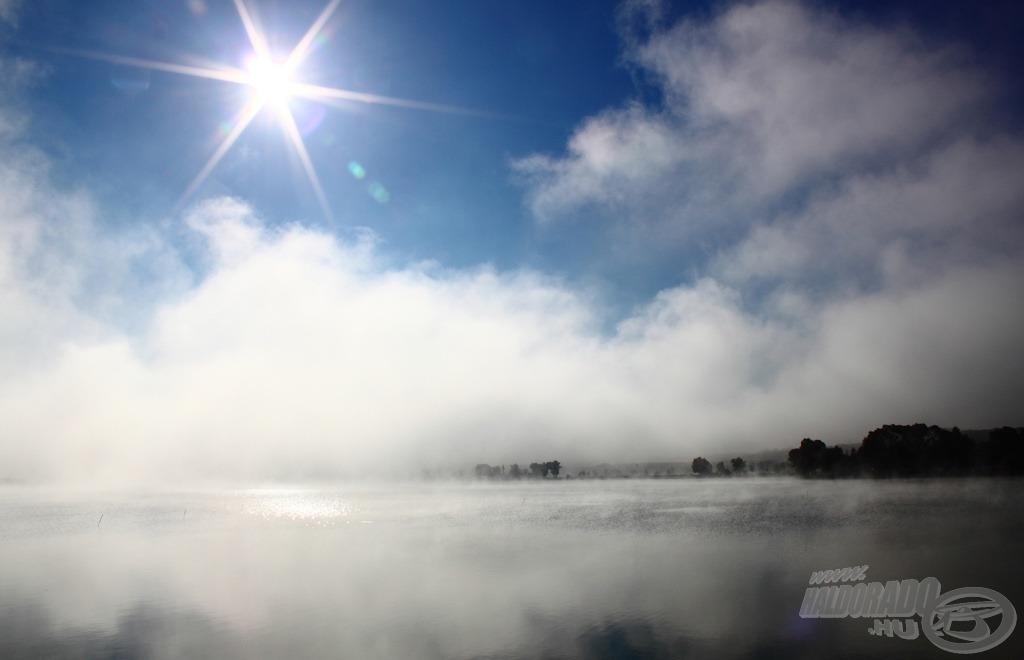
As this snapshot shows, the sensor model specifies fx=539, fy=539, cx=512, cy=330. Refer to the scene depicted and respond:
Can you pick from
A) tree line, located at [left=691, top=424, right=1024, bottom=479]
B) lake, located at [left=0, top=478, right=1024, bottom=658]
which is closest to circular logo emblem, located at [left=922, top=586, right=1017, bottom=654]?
lake, located at [left=0, top=478, right=1024, bottom=658]

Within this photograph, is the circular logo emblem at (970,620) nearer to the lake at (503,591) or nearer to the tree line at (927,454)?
the lake at (503,591)

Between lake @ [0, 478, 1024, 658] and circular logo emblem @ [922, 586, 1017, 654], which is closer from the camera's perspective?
circular logo emblem @ [922, 586, 1017, 654]

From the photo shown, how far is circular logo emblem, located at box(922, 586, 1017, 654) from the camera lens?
21.4 metres

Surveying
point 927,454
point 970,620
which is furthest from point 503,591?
point 927,454

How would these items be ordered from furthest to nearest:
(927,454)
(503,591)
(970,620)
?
(927,454) < (503,591) < (970,620)

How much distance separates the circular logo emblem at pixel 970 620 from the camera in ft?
70.1

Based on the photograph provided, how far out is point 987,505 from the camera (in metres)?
78.9

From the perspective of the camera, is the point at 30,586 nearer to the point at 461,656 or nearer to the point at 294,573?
the point at 294,573

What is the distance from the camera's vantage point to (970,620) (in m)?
24.0

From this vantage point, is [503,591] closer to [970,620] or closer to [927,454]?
[970,620]

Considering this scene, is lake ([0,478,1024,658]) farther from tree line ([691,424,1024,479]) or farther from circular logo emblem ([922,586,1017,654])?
tree line ([691,424,1024,479])

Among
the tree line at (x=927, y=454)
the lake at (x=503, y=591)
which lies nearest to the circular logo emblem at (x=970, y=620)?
the lake at (x=503, y=591)

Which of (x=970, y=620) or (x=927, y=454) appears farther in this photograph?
(x=927, y=454)

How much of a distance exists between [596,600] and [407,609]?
35.9 ft
